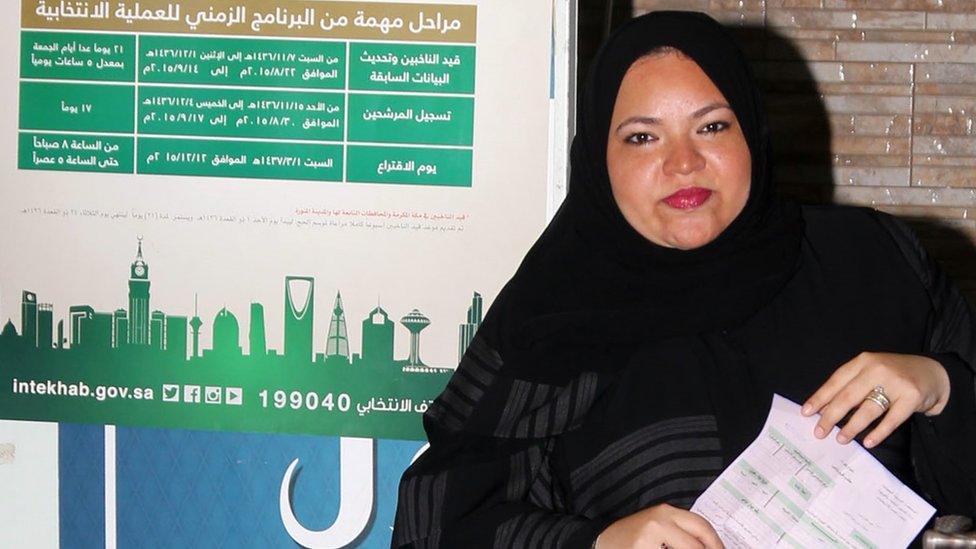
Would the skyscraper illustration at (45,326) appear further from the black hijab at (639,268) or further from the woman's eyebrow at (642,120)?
the woman's eyebrow at (642,120)

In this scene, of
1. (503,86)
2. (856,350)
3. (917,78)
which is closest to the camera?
(856,350)

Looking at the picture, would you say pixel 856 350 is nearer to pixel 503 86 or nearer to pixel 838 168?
pixel 503 86

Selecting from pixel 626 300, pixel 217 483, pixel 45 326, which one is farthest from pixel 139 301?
pixel 626 300

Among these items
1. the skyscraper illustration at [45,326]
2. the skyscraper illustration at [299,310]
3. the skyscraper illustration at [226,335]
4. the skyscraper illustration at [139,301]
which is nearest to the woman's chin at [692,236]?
the skyscraper illustration at [299,310]

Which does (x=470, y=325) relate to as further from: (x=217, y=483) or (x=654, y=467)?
(x=654, y=467)

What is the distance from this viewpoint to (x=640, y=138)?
1.44 m

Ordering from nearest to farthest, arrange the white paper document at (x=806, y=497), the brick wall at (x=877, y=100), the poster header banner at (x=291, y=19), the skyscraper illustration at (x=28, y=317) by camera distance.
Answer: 1. the white paper document at (x=806, y=497)
2. the poster header banner at (x=291, y=19)
3. the skyscraper illustration at (x=28, y=317)
4. the brick wall at (x=877, y=100)

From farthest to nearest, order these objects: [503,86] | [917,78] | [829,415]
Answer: [917,78], [503,86], [829,415]

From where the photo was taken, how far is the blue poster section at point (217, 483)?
6.91 ft

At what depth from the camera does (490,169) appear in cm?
202

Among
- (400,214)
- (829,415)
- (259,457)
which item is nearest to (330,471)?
(259,457)

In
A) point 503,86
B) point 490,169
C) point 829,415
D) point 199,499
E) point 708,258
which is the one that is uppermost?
point 503,86

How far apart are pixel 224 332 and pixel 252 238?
0.53ft

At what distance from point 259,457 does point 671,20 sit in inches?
41.6
